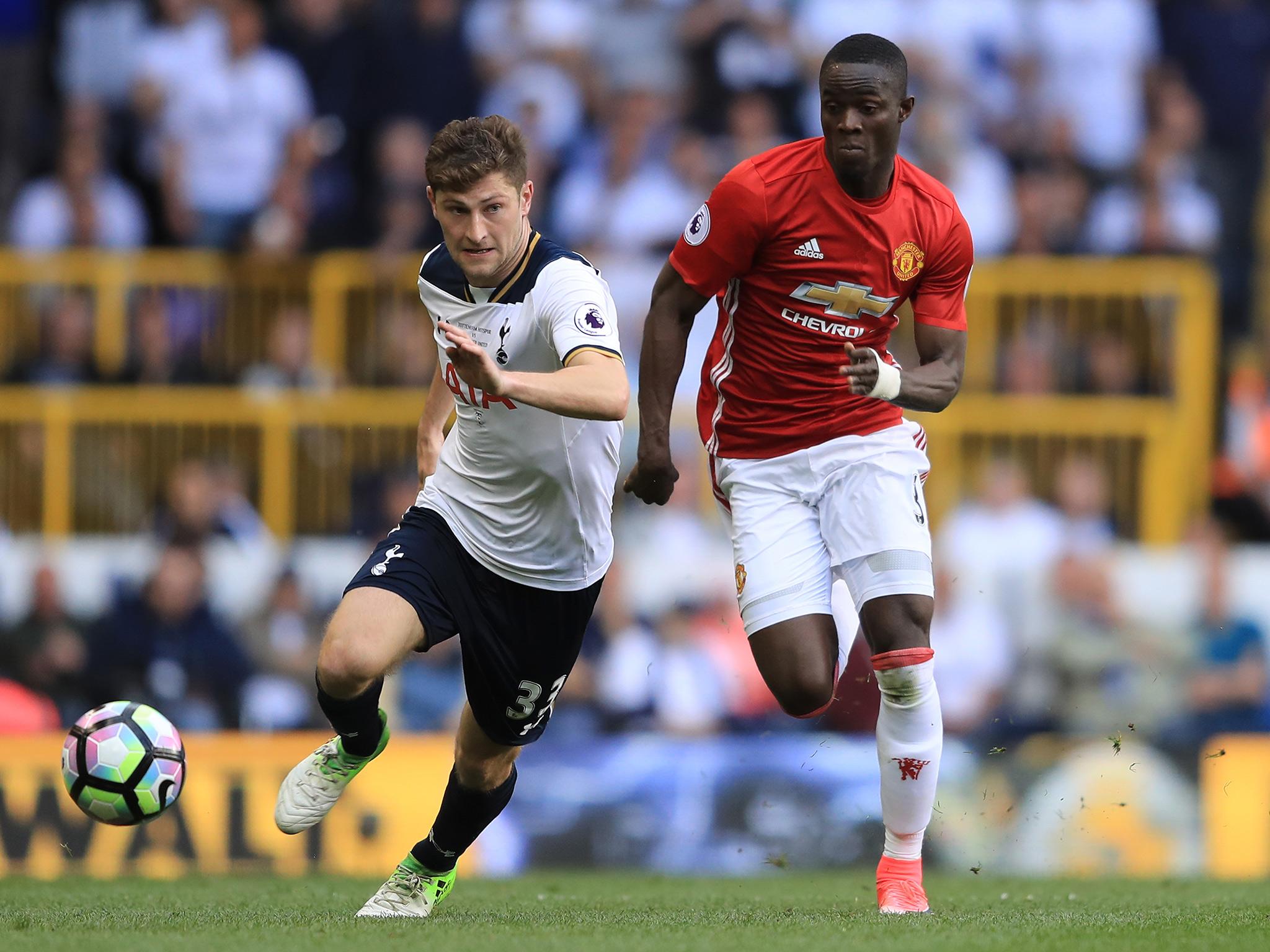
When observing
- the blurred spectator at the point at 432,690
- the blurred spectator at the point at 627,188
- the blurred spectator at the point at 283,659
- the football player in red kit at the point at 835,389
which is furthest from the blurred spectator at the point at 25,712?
the football player in red kit at the point at 835,389

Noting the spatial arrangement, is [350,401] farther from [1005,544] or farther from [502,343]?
[502,343]

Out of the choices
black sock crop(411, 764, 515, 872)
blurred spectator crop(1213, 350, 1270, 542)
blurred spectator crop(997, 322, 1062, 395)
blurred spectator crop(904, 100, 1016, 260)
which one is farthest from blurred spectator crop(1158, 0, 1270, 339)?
black sock crop(411, 764, 515, 872)

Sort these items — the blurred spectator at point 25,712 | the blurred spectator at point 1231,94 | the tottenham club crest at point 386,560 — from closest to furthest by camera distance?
the tottenham club crest at point 386,560
the blurred spectator at point 25,712
the blurred spectator at point 1231,94

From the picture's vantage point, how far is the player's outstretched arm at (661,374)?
6.52 metres

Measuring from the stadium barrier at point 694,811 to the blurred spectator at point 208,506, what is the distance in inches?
86.4

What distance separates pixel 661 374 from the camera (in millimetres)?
6543

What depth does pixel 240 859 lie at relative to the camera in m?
9.90

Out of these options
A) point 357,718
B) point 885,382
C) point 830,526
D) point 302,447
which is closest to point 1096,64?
point 302,447

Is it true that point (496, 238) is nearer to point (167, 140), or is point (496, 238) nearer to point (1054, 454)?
point (1054, 454)

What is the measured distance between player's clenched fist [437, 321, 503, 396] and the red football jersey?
1439 millimetres

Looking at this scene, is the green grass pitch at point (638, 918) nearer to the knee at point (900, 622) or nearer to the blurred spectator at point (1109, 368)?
the knee at point (900, 622)

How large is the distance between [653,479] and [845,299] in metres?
0.94

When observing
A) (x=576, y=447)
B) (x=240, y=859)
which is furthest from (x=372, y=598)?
(x=240, y=859)

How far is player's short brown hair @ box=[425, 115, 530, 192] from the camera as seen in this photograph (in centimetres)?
588
